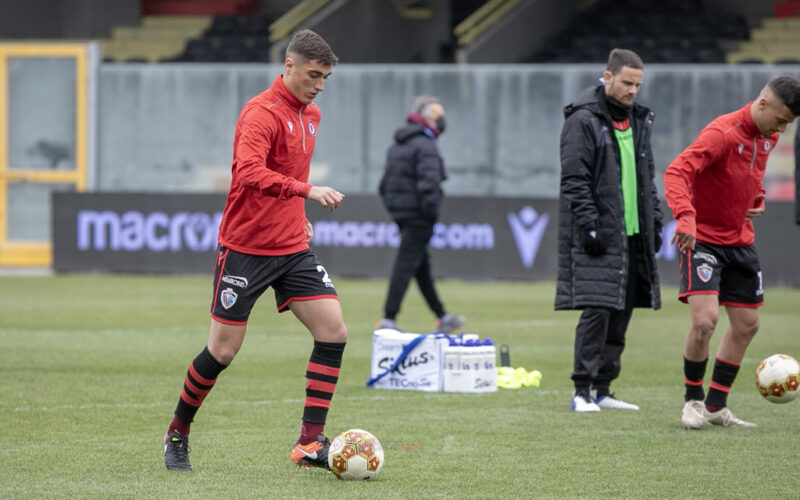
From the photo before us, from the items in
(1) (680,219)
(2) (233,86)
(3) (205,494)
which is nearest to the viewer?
(3) (205,494)

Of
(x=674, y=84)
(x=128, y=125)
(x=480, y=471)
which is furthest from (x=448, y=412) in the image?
(x=128, y=125)

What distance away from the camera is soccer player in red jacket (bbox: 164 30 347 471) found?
6.20m

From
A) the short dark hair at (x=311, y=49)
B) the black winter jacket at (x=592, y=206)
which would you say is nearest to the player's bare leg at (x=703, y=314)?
the black winter jacket at (x=592, y=206)

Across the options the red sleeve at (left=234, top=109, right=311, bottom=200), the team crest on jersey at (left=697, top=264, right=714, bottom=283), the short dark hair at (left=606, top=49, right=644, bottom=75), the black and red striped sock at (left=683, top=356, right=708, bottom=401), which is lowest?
the black and red striped sock at (left=683, top=356, right=708, bottom=401)

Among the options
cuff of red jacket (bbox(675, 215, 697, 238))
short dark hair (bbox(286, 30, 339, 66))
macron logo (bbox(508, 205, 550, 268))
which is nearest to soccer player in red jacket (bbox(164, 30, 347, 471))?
short dark hair (bbox(286, 30, 339, 66))

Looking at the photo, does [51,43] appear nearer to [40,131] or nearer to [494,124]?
[40,131]

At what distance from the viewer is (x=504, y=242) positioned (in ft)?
64.3

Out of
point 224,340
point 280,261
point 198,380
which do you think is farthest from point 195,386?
point 280,261

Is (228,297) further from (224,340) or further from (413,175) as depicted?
(413,175)

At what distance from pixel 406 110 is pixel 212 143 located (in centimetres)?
353

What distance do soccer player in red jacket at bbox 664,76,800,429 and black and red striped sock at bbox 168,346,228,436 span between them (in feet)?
8.83

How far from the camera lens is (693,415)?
764 cm

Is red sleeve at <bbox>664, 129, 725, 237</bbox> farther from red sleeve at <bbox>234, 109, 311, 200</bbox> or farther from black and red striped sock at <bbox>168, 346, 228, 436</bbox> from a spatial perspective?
black and red striped sock at <bbox>168, 346, 228, 436</bbox>

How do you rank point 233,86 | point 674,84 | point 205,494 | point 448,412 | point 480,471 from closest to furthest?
point 205,494 < point 480,471 < point 448,412 < point 674,84 < point 233,86
